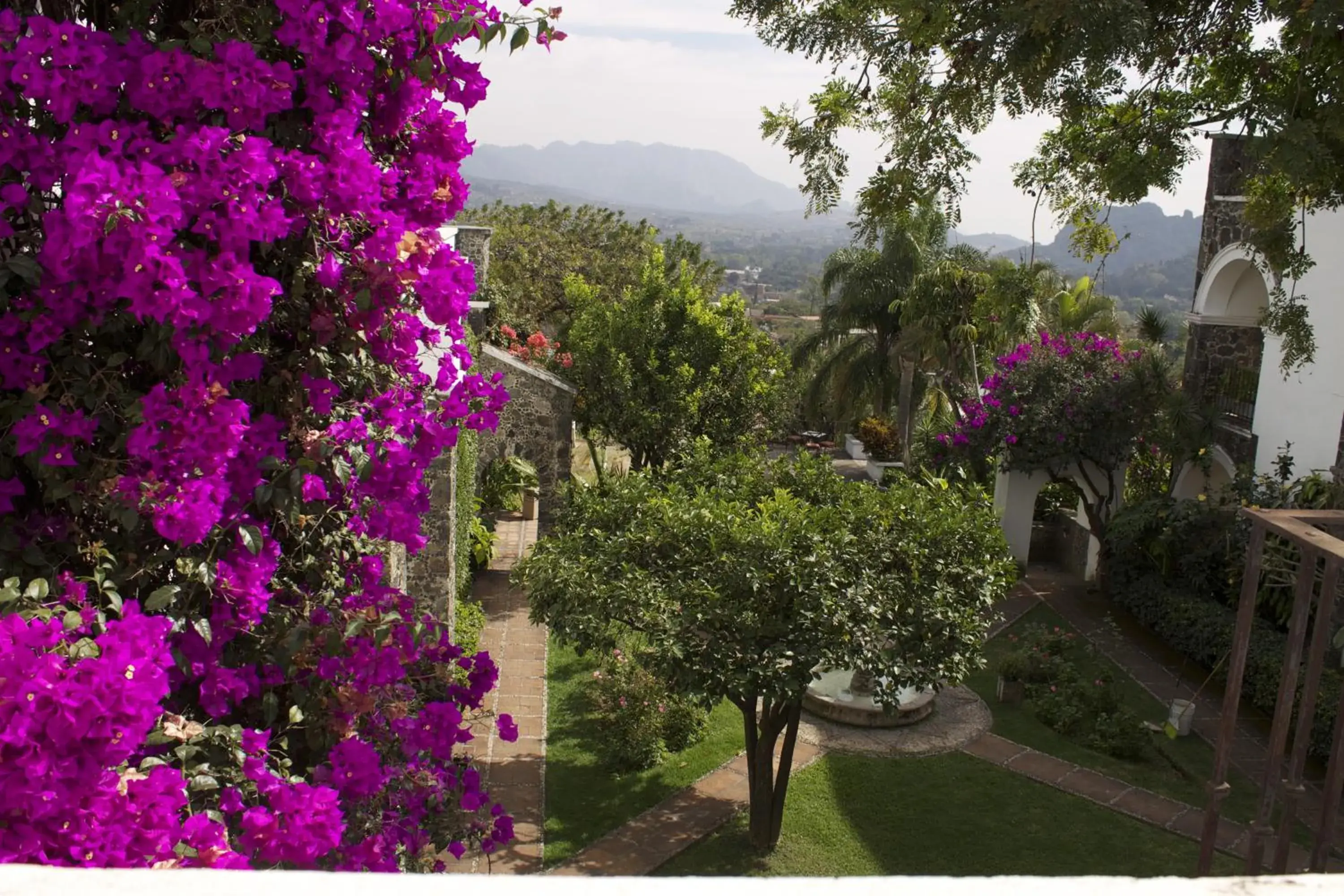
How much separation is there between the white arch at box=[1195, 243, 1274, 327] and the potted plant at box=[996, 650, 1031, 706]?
697cm

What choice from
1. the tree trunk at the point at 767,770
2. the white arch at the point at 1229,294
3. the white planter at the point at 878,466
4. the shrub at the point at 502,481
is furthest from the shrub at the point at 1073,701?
the white planter at the point at 878,466

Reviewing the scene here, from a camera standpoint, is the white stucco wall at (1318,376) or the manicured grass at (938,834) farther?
the white stucco wall at (1318,376)

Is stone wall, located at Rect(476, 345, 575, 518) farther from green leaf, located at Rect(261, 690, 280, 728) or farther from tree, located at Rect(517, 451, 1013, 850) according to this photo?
green leaf, located at Rect(261, 690, 280, 728)

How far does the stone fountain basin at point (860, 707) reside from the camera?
11891 millimetres

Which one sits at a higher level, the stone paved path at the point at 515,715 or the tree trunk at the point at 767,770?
the tree trunk at the point at 767,770

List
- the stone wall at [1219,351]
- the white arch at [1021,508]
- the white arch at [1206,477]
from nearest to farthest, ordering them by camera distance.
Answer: the white arch at [1206,477] → the stone wall at [1219,351] → the white arch at [1021,508]

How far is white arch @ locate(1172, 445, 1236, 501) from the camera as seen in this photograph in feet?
52.0

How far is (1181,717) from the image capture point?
12.1 meters

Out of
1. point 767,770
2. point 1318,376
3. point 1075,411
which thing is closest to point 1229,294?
point 1075,411

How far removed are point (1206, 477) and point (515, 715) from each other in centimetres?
1099

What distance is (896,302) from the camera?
77.6 feet

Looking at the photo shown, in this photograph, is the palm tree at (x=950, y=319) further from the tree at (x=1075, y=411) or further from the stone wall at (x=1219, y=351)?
Result: the stone wall at (x=1219, y=351)

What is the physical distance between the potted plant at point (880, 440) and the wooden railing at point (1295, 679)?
75.3 feet

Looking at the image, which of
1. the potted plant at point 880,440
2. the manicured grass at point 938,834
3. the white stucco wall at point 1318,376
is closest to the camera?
the manicured grass at point 938,834
